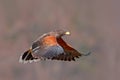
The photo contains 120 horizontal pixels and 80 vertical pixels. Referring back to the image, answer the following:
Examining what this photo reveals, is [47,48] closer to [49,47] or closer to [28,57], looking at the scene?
[49,47]

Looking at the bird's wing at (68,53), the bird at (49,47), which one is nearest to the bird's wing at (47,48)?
the bird at (49,47)

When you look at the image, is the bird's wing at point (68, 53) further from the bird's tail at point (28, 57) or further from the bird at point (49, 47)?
the bird's tail at point (28, 57)

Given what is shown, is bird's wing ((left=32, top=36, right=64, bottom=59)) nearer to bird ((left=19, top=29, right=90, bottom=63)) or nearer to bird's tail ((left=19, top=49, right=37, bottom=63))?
bird ((left=19, top=29, right=90, bottom=63))

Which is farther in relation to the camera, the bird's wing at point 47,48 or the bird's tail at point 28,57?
the bird's tail at point 28,57

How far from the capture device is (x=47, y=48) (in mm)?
1688

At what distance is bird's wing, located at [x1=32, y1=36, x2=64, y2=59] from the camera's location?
1.66 meters

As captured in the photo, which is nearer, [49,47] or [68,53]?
[49,47]

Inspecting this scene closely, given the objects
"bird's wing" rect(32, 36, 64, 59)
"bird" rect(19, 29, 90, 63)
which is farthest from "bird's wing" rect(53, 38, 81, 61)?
"bird's wing" rect(32, 36, 64, 59)

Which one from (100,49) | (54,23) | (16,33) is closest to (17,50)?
(16,33)

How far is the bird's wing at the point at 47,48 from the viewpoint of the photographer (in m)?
1.66

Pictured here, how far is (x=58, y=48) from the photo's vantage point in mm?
1675

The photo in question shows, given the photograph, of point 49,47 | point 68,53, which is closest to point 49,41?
point 49,47

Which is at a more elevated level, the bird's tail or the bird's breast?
the bird's breast

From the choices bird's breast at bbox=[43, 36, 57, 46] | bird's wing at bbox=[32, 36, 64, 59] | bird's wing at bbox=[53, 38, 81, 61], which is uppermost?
bird's breast at bbox=[43, 36, 57, 46]
